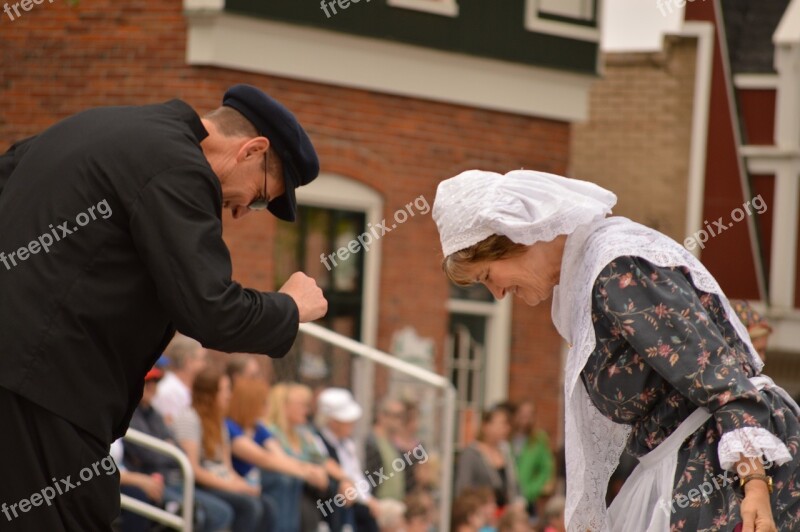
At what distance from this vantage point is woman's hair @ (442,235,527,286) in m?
3.87

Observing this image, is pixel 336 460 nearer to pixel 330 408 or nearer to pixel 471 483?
pixel 330 408

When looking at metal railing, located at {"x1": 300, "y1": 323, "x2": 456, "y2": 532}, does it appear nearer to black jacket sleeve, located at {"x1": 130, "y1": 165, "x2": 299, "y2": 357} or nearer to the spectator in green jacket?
the spectator in green jacket

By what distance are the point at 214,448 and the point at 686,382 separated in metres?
5.22

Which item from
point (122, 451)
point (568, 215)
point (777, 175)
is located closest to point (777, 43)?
point (777, 175)

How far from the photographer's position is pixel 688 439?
375cm

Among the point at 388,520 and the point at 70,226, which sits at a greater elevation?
the point at 70,226

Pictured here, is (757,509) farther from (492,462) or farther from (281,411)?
(492,462)

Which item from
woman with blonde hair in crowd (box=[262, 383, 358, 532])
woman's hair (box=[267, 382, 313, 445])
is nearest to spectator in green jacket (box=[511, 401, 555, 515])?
woman with blonde hair in crowd (box=[262, 383, 358, 532])

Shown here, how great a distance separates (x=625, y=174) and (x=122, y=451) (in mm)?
12730

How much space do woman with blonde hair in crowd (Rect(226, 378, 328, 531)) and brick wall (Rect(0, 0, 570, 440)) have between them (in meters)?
3.61

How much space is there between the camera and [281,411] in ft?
29.9

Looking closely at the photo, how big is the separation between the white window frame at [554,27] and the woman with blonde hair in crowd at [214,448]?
680 cm

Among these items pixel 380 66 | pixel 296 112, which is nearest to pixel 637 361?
pixel 296 112

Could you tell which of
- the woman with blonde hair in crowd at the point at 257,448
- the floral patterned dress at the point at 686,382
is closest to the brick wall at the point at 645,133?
the woman with blonde hair in crowd at the point at 257,448
